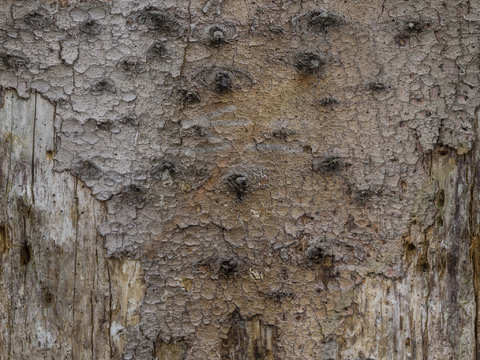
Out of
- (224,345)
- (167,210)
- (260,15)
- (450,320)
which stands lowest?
Answer: (224,345)

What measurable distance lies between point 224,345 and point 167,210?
54 cm

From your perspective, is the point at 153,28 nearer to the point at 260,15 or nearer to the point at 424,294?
the point at 260,15

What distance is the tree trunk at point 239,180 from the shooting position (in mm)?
1291

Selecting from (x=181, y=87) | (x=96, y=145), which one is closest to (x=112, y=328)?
(x=96, y=145)

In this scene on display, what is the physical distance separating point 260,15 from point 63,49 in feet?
2.49

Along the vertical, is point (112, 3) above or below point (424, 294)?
above

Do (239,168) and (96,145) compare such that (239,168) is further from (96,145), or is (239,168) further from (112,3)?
(112,3)

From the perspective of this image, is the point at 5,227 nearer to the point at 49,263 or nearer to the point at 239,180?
the point at 49,263

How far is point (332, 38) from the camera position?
52.6 inches

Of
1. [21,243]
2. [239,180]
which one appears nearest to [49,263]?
[21,243]

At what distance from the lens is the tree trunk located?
1.29 m

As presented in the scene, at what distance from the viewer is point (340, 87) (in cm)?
133

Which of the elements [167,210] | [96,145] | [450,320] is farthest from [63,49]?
[450,320]

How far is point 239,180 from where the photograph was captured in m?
1.28
